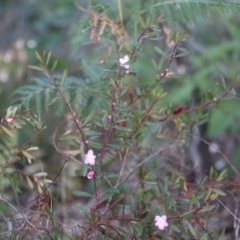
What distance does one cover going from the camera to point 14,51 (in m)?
3.17

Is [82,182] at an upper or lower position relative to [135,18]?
lower

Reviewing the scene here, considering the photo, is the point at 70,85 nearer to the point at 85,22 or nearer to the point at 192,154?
the point at 85,22

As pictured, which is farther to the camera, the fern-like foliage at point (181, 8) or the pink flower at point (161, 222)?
the fern-like foliage at point (181, 8)

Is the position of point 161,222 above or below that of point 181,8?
below

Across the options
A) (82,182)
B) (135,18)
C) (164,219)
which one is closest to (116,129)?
(164,219)

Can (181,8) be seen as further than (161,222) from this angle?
Yes

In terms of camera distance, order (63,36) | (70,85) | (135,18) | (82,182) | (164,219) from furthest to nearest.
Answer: (63,36) → (82,182) → (70,85) → (135,18) → (164,219)

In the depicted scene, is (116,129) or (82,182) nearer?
(116,129)

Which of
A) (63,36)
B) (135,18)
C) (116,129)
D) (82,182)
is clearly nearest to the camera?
(116,129)

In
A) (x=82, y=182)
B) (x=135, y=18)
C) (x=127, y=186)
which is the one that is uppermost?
(x=135, y=18)

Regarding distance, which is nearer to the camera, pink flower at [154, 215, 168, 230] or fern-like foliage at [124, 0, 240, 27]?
pink flower at [154, 215, 168, 230]

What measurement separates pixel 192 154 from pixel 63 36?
5.60 feet

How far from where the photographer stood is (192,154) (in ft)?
8.67

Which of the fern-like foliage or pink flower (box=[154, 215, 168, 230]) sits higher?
the fern-like foliage
